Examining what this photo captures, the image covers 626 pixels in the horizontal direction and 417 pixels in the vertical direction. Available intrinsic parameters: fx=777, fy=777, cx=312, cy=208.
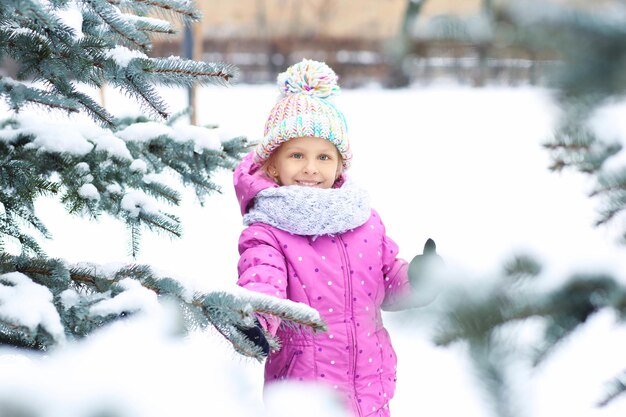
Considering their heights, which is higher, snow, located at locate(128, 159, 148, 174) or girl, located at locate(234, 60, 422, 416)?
snow, located at locate(128, 159, 148, 174)

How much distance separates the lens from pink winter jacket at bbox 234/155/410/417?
201 cm

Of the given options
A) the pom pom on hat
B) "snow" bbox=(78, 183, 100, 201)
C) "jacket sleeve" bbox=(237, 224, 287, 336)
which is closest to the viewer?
"snow" bbox=(78, 183, 100, 201)

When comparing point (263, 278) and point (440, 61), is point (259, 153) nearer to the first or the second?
point (263, 278)

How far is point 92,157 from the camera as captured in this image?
188cm

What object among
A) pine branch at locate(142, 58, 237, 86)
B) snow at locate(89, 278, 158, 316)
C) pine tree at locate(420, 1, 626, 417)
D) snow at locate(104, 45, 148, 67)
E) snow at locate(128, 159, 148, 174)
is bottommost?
snow at locate(128, 159, 148, 174)

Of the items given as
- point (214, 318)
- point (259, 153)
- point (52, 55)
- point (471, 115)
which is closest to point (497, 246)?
point (214, 318)

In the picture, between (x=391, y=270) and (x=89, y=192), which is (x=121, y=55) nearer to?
(x=89, y=192)

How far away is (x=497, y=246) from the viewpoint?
0.49 meters

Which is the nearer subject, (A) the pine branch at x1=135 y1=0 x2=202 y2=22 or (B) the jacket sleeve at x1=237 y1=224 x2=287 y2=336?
(A) the pine branch at x1=135 y1=0 x2=202 y2=22

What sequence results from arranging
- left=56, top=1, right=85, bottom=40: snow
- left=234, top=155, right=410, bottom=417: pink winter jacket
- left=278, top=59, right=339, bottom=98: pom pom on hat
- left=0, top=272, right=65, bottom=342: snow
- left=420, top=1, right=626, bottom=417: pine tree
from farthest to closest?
1. left=278, top=59, right=339, bottom=98: pom pom on hat
2. left=234, top=155, right=410, bottom=417: pink winter jacket
3. left=56, top=1, right=85, bottom=40: snow
4. left=0, top=272, right=65, bottom=342: snow
5. left=420, top=1, right=626, bottom=417: pine tree

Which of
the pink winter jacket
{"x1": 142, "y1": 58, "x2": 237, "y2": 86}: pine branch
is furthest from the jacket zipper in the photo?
{"x1": 142, "y1": 58, "x2": 237, "y2": 86}: pine branch

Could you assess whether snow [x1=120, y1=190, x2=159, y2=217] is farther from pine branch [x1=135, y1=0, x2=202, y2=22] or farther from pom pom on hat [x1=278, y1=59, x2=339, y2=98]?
pom pom on hat [x1=278, y1=59, x2=339, y2=98]

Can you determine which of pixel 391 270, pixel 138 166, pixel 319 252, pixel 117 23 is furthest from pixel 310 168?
pixel 117 23

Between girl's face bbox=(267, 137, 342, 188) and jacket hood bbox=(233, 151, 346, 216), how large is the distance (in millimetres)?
60
